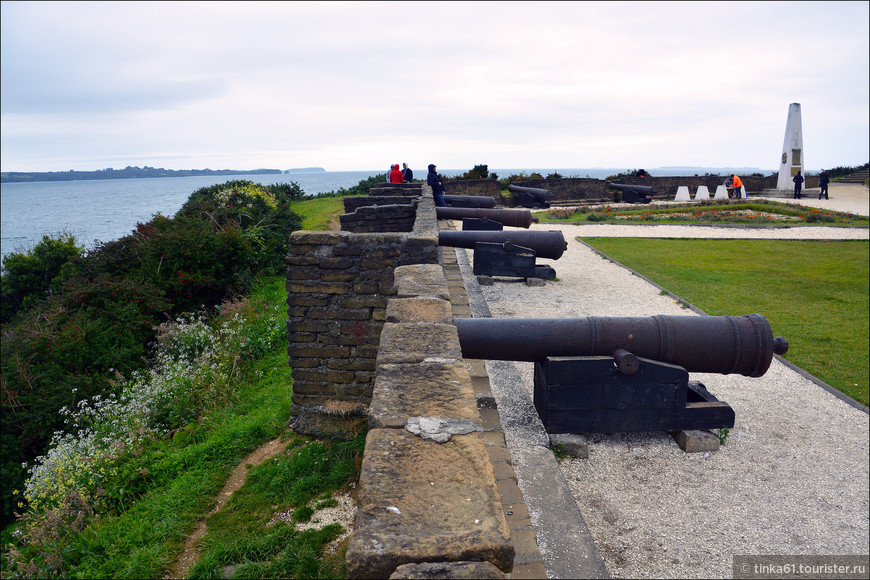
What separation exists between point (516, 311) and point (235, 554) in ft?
19.3

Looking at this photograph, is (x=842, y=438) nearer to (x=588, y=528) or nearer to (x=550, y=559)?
(x=588, y=528)

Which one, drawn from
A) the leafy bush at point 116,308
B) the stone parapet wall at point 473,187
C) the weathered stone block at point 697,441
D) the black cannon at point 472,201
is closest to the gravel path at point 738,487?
the weathered stone block at point 697,441

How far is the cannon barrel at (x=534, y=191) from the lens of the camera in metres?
23.5

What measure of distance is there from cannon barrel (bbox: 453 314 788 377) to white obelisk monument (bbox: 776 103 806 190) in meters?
28.3

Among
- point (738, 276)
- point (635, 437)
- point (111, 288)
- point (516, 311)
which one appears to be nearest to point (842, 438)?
point (635, 437)

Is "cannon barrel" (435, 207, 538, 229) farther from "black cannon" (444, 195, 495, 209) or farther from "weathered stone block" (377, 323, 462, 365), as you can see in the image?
"weathered stone block" (377, 323, 462, 365)

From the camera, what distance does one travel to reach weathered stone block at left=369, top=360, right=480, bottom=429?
2.24 meters

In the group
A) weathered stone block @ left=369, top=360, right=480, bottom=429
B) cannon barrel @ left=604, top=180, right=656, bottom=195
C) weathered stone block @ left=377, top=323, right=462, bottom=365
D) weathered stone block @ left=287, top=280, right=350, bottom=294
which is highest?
cannon barrel @ left=604, top=180, right=656, bottom=195

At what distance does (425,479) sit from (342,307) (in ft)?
10.2

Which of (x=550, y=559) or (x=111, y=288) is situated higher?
(x=111, y=288)

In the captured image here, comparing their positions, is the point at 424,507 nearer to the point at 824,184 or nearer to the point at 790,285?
the point at 790,285

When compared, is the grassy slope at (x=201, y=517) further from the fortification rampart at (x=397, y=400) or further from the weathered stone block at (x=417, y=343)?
the weathered stone block at (x=417, y=343)

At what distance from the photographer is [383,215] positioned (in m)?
10.1

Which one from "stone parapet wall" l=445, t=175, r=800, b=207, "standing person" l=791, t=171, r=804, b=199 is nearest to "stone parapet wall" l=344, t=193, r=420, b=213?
"stone parapet wall" l=445, t=175, r=800, b=207
